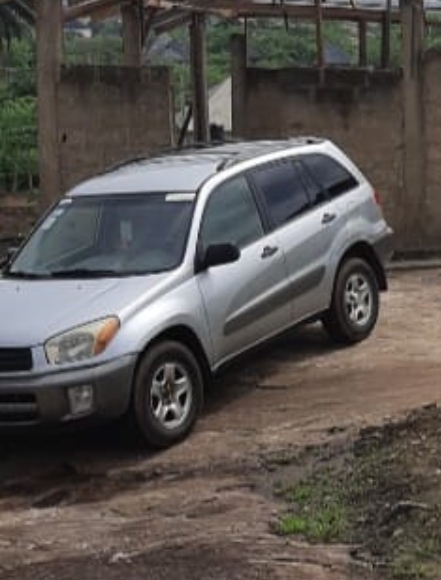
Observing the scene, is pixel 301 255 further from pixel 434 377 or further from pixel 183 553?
pixel 183 553

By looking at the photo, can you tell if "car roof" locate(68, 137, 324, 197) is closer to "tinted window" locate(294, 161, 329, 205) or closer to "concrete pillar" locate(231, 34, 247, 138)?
"tinted window" locate(294, 161, 329, 205)

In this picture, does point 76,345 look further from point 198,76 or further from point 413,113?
point 198,76

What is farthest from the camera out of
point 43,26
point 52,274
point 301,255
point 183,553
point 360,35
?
point 360,35

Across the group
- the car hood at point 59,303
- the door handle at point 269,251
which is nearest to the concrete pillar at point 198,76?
the door handle at point 269,251

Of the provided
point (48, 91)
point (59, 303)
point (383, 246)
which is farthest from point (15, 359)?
point (48, 91)

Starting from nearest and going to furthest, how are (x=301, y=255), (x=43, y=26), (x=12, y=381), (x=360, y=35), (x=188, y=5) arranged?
(x=12, y=381) < (x=301, y=255) < (x=43, y=26) < (x=188, y=5) < (x=360, y=35)

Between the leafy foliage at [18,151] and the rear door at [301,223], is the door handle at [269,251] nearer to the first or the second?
the rear door at [301,223]

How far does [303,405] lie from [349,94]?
742cm

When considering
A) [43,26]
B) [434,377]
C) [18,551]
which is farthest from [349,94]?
[18,551]

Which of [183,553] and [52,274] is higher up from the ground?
[52,274]

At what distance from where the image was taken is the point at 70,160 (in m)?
15.4

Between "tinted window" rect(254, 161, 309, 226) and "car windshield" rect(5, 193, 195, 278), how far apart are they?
86 cm

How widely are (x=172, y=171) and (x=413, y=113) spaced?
6.55 m

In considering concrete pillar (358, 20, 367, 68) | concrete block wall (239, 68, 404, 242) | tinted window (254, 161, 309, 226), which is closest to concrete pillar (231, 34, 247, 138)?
concrete block wall (239, 68, 404, 242)
